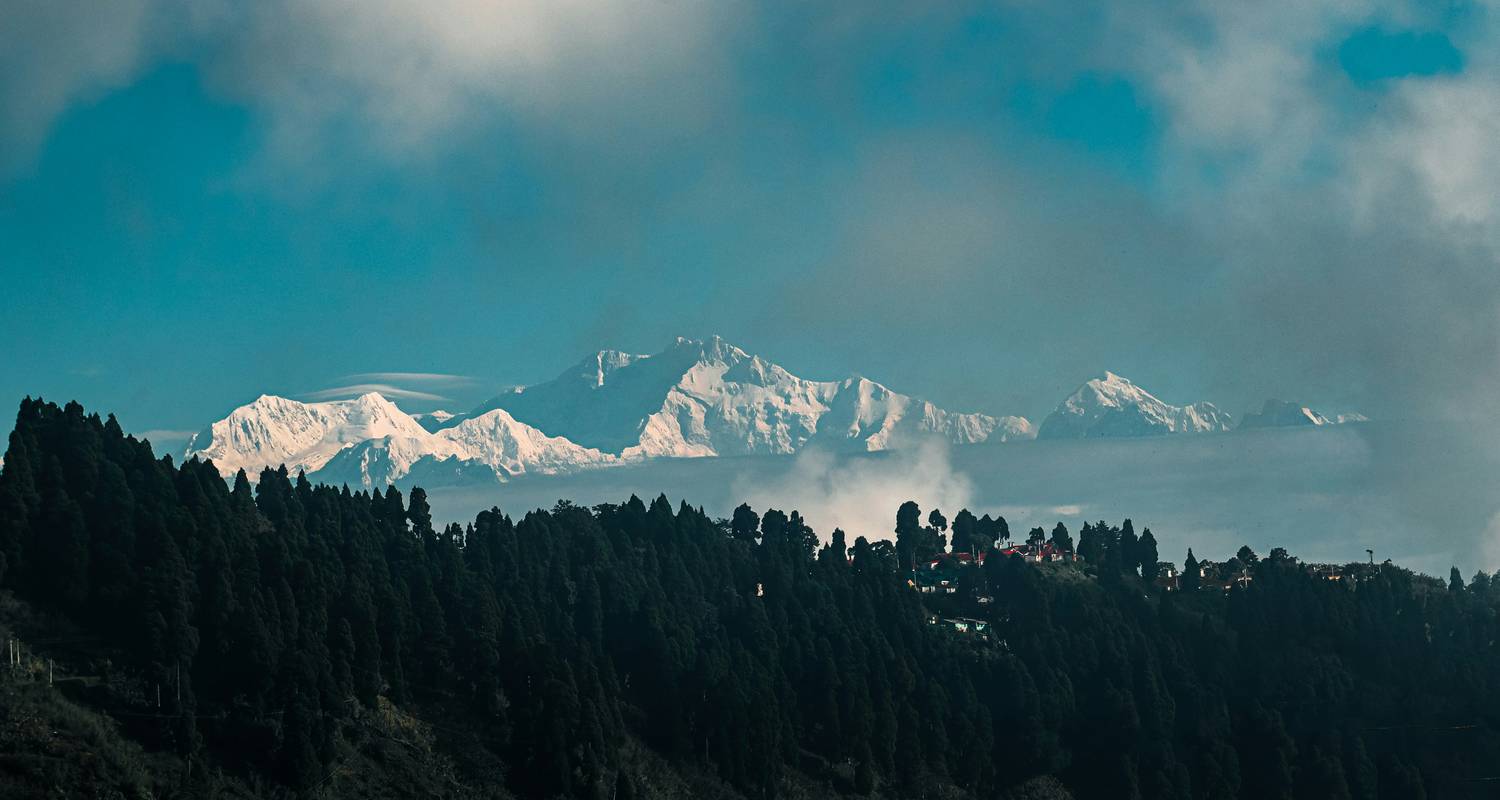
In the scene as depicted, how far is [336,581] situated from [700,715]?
38.5 meters

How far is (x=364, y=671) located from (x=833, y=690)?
5529 centimetres

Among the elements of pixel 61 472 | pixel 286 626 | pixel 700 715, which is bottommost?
pixel 700 715

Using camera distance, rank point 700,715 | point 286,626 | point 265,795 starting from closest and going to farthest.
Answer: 1. point 265,795
2. point 286,626
3. point 700,715

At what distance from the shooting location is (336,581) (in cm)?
16350

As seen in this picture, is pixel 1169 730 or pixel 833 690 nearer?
pixel 833 690

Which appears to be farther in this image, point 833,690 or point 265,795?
point 833,690

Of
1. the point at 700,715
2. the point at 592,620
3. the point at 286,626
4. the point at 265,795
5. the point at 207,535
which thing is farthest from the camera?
the point at 592,620

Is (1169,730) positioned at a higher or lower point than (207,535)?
lower

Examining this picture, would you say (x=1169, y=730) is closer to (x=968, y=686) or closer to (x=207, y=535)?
(x=968, y=686)

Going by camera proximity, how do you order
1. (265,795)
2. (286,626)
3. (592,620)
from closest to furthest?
(265,795) → (286,626) → (592,620)

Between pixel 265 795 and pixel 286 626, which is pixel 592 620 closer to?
pixel 286 626

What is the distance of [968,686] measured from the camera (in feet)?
639

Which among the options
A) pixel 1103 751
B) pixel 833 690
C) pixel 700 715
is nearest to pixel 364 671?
pixel 700 715

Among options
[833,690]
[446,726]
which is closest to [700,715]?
[833,690]
